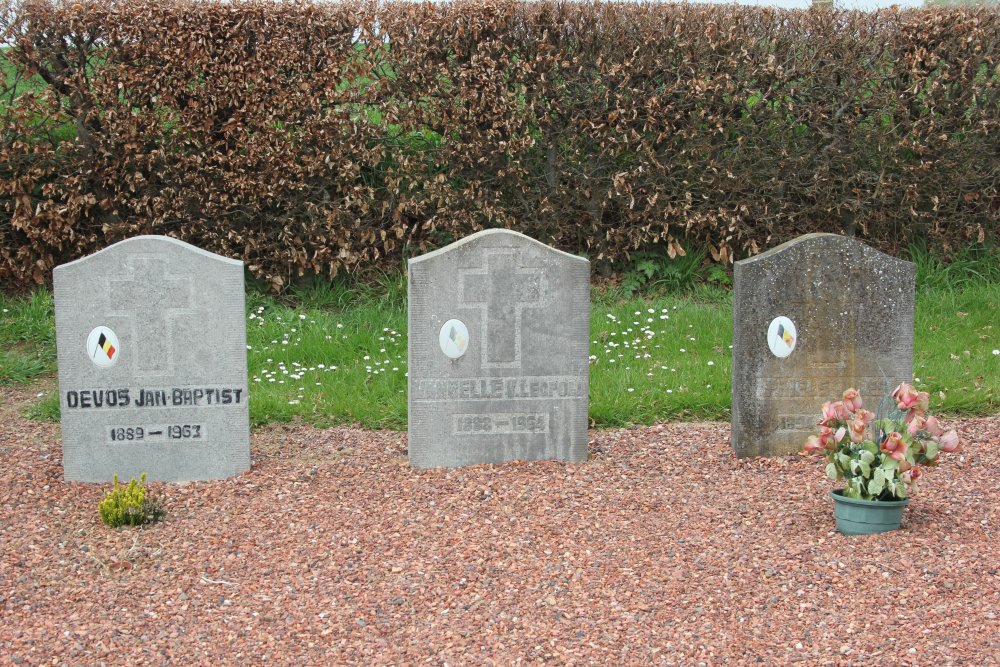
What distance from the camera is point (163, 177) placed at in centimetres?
757

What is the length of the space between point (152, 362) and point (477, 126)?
366 cm

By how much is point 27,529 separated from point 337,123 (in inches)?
164

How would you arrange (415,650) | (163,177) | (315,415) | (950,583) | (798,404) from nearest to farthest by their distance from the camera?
(415,650) → (950,583) → (798,404) → (315,415) → (163,177)

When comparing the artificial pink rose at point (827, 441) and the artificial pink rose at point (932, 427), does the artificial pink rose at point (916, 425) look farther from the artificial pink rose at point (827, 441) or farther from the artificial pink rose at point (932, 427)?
the artificial pink rose at point (827, 441)

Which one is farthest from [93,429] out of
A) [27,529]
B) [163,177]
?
[163,177]

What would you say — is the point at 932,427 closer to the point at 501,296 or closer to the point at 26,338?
the point at 501,296

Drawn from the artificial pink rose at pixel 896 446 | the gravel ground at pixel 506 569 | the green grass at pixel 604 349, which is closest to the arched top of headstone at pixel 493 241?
the gravel ground at pixel 506 569

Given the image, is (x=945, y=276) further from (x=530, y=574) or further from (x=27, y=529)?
(x=27, y=529)

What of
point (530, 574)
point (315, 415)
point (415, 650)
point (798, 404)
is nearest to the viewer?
point (415, 650)

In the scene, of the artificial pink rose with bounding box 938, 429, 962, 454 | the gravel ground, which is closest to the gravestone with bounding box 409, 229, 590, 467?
the gravel ground

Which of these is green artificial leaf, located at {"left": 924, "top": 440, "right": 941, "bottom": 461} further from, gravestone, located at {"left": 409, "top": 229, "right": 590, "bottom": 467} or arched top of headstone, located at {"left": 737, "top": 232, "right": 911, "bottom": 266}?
gravestone, located at {"left": 409, "top": 229, "right": 590, "bottom": 467}

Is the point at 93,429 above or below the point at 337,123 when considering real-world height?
below

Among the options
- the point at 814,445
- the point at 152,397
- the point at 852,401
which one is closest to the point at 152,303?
the point at 152,397

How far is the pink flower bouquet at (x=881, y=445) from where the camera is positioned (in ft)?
12.5
